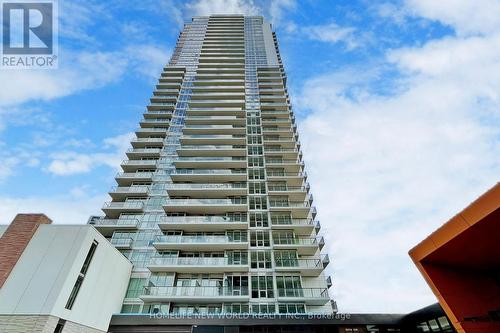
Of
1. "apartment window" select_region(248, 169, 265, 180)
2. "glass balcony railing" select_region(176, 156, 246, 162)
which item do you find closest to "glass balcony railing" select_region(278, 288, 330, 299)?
"apartment window" select_region(248, 169, 265, 180)

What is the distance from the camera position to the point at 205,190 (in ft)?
123

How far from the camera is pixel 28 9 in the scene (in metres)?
22.8

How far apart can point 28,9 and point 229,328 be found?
101ft

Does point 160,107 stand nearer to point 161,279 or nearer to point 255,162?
point 255,162

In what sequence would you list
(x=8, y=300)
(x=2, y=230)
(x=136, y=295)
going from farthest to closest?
(x=136, y=295)
(x=2, y=230)
(x=8, y=300)

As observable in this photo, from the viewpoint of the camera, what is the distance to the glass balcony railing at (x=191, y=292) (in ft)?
89.7

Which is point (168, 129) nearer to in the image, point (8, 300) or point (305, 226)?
point (305, 226)

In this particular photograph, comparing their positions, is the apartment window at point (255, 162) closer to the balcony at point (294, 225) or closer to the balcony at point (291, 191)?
the balcony at point (291, 191)

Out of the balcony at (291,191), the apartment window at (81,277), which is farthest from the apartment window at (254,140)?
the apartment window at (81,277)

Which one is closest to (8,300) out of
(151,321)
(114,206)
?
(151,321)

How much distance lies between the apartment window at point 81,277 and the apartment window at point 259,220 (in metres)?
18.4

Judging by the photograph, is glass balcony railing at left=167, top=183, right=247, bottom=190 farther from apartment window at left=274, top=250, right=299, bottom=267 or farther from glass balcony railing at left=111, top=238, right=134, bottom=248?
apartment window at left=274, top=250, right=299, bottom=267

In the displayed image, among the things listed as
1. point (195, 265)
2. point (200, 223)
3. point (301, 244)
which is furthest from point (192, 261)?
point (301, 244)

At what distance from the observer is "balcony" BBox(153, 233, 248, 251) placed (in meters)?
31.3
